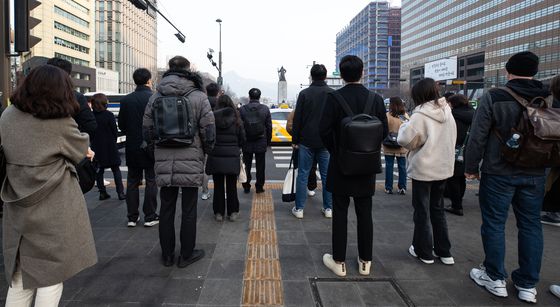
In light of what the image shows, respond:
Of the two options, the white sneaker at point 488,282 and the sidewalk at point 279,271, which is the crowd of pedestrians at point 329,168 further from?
the sidewalk at point 279,271

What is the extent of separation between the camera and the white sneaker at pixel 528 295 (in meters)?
2.90

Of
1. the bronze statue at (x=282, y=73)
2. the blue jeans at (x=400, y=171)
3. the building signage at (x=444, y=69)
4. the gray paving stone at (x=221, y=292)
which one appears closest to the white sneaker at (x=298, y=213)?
the gray paving stone at (x=221, y=292)

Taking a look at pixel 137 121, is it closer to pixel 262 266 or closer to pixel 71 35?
pixel 262 266

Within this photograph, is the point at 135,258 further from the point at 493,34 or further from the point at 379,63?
the point at 379,63

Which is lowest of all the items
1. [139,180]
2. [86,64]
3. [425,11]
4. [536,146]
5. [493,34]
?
[139,180]

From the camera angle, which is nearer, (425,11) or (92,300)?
(92,300)

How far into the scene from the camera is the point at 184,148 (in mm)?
3465

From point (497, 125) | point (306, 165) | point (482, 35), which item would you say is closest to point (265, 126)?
point (306, 165)

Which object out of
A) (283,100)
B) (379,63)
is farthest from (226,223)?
(379,63)

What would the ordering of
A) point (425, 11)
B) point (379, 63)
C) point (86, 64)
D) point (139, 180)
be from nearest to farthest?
point (139, 180) → point (86, 64) → point (425, 11) → point (379, 63)

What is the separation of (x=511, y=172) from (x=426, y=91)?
1.08 metres

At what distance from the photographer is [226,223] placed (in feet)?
16.4

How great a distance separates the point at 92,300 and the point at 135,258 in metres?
0.88

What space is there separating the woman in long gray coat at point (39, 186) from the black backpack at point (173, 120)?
1.10 m
